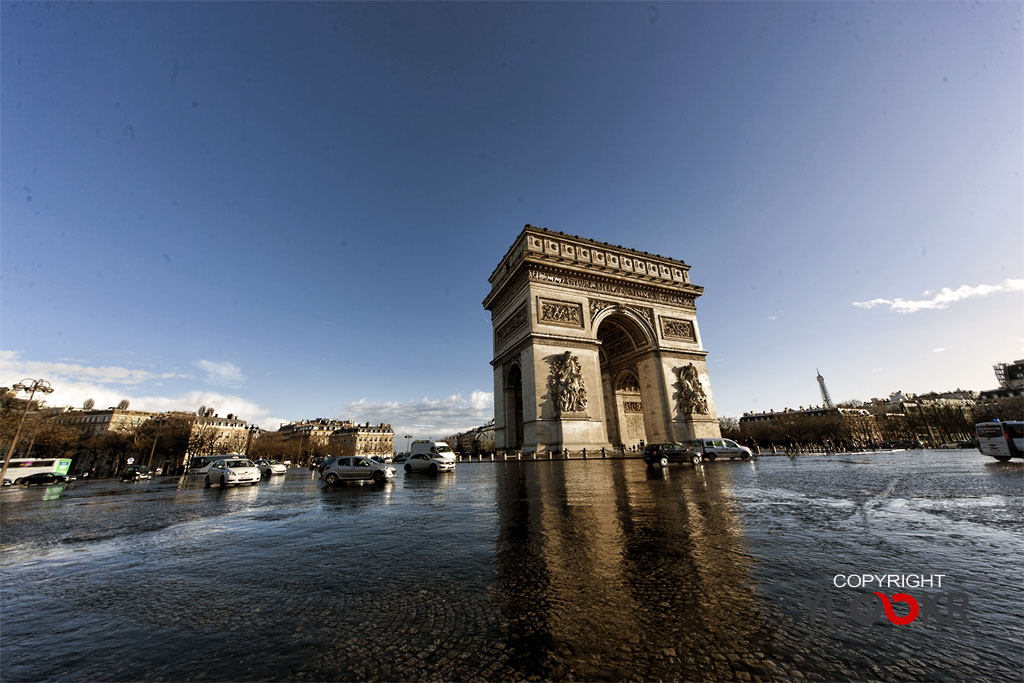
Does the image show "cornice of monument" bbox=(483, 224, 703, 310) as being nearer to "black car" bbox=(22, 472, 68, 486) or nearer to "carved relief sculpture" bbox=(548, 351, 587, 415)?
"carved relief sculpture" bbox=(548, 351, 587, 415)

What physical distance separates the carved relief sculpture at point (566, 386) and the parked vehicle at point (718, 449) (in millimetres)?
7780

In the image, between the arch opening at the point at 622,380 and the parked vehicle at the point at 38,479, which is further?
the arch opening at the point at 622,380

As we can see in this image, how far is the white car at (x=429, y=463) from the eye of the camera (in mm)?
21453

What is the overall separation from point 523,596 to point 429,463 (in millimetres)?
19731

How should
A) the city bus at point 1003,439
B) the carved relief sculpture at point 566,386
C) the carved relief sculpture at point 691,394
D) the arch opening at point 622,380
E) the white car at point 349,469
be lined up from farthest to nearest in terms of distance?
the arch opening at point 622,380 < the carved relief sculpture at point 691,394 < the carved relief sculpture at point 566,386 < the city bus at point 1003,439 < the white car at point 349,469

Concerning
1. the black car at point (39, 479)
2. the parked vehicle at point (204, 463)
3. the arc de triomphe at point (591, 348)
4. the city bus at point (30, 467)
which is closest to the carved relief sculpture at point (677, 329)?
the arc de triomphe at point (591, 348)

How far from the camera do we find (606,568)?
13.3 feet

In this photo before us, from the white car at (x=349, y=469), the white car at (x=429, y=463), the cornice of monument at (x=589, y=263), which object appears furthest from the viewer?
the cornice of monument at (x=589, y=263)

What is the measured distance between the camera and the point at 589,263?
33.1 metres

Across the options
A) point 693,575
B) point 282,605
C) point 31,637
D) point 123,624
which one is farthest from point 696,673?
point 31,637

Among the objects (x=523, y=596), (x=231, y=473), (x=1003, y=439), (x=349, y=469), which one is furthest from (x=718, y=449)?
(x=231, y=473)

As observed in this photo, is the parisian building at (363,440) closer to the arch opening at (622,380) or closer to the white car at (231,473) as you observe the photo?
the arch opening at (622,380)

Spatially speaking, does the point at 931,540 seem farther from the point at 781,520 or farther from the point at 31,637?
the point at 31,637

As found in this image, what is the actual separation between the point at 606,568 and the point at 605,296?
30.0 m
